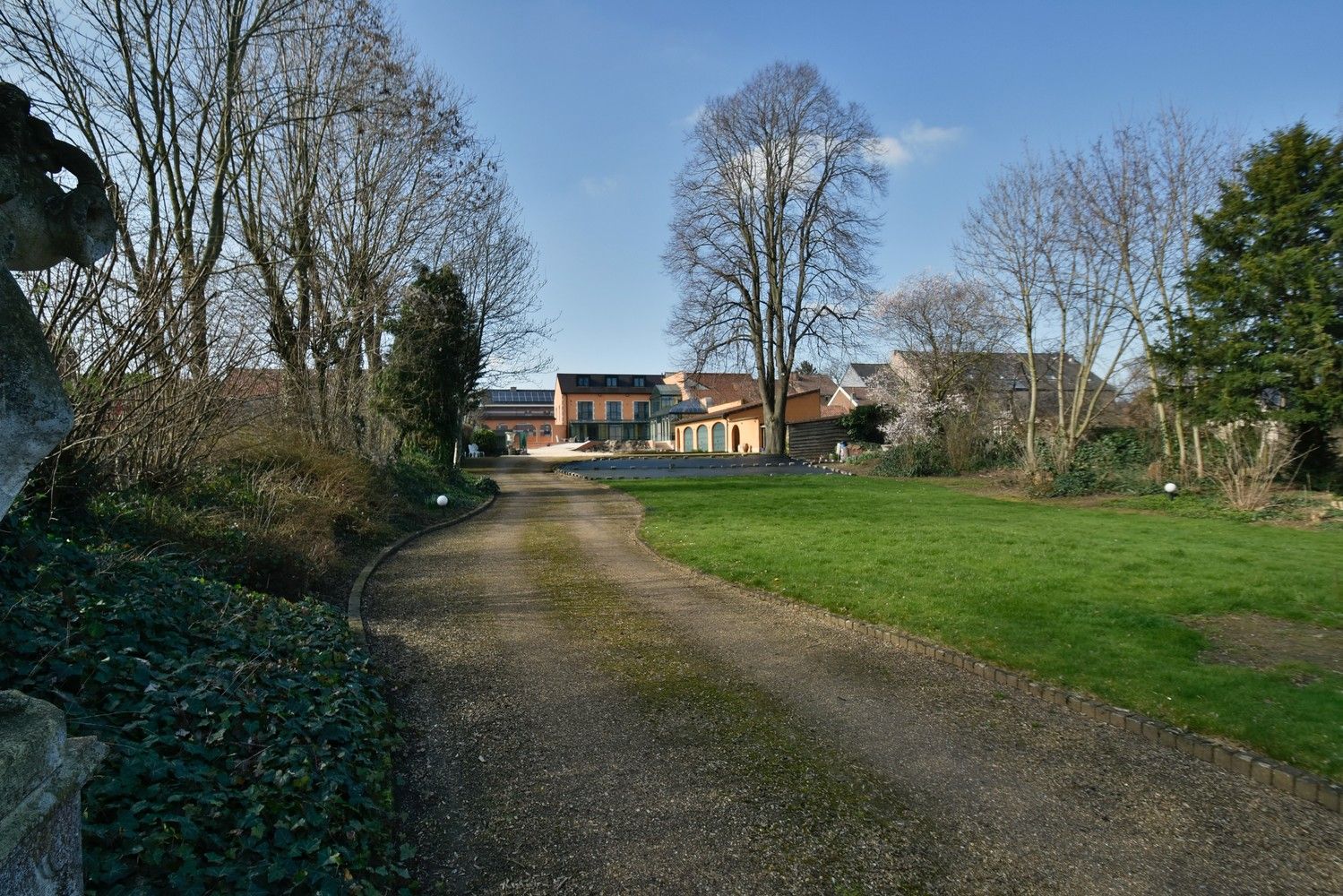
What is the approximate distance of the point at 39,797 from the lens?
5.27 ft

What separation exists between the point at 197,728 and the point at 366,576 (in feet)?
19.5

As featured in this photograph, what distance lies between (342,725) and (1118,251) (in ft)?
67.4

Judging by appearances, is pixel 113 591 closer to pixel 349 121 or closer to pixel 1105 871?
pixel 1105 871

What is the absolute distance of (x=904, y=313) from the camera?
32.5 meters

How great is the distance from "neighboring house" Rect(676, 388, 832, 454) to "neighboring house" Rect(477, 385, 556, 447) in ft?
91.9

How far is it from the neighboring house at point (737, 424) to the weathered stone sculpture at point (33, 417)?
40.6 metres

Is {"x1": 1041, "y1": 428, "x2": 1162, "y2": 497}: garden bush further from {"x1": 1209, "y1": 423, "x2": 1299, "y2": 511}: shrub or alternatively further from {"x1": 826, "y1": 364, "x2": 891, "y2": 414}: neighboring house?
{"x1": 826, "y1": 364, "x2": 891, "y2": 414}: neighboring house

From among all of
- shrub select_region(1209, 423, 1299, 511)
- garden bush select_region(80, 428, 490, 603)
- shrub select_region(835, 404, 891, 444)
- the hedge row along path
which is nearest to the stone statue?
the hedge row along path

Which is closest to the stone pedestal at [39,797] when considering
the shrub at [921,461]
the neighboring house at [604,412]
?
the shrub at [921,461]

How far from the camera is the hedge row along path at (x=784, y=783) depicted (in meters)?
3.19

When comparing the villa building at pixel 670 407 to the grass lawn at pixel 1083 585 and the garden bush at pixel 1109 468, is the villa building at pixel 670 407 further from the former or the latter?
the grass lawn at pixel 1083 585

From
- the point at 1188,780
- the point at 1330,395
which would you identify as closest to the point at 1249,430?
the point at 1330,395

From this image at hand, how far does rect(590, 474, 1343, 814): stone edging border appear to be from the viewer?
382cm

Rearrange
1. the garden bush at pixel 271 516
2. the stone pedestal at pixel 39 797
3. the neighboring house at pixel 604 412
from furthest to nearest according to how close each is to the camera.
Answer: the neighboring house at pixel 604 412, the garden bush at pixel 271 516, the stone pedestal at pixel 39 797
